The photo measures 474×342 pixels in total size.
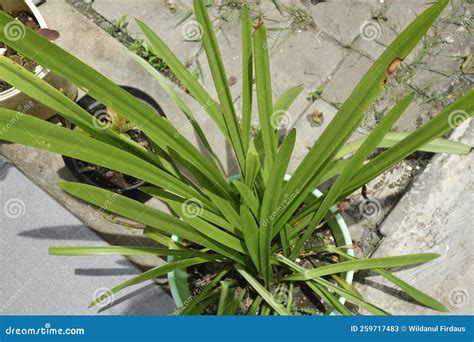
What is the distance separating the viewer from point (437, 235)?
1.82 meters

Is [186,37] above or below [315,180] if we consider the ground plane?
above

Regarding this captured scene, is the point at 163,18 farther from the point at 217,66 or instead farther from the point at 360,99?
the point at 360,99

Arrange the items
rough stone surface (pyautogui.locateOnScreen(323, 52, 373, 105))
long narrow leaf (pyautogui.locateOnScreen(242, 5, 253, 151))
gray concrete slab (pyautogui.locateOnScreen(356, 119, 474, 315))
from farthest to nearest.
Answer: rough stone surface (pyautogui.locateOnScreen(323, 52, 373, 105)) → gray concrete slab (pyautogui.locateOnScreen(356, 119, 474, 315)) → long narrow leaf (pyautogui.locateOnScreen(242, 5, 253, 151))

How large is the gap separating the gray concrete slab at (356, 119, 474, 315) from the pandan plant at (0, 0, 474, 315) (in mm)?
281

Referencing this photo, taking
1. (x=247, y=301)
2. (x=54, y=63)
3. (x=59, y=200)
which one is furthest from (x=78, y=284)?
(x=54, y=63)

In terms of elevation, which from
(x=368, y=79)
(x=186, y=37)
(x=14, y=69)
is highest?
(x=186, y=37)

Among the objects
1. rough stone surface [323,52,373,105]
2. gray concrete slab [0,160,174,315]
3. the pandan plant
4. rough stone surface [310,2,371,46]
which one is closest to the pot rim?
the pandan plant

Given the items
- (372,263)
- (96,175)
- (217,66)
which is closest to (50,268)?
(96,175)

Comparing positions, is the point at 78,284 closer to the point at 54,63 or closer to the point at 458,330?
the point at 54,63

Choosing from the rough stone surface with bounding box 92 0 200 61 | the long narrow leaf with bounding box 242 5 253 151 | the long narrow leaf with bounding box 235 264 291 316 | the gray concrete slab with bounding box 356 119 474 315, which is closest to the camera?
the long narrow leaf with bounding box 242 5 253 151

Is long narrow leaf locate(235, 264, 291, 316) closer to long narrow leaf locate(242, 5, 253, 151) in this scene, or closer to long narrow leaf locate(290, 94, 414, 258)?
long narrow leaf locate(290, 94, 414, 258)

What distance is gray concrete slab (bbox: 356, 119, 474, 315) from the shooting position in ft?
5.81

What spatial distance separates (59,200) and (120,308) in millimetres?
425

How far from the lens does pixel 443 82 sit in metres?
2.02
